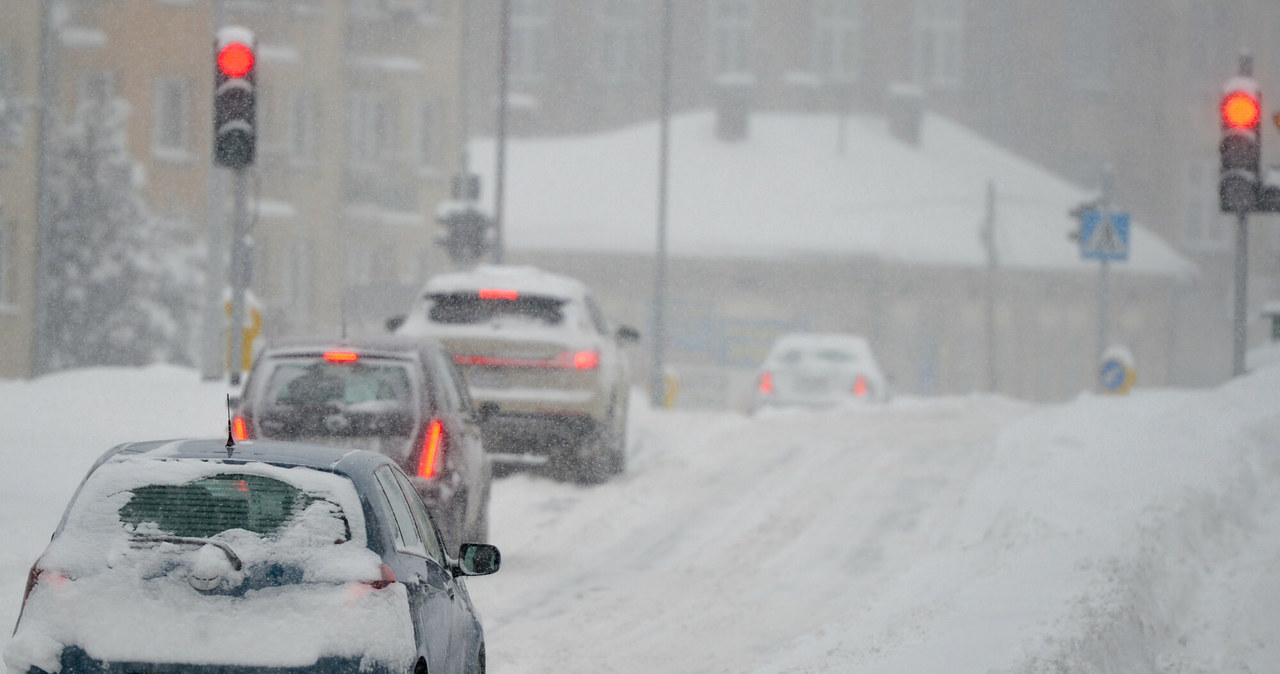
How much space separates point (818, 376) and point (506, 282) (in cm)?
1213

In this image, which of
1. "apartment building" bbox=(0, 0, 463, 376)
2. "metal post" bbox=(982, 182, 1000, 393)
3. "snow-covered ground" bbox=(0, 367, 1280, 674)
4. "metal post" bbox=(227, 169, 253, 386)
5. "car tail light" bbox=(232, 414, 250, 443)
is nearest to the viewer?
"snow-covered ground" bbox=(0, 367, 1280, 674)

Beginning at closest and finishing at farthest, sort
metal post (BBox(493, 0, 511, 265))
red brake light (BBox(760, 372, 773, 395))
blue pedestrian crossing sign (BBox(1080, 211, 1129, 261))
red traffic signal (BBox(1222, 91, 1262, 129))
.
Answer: red traffic signal (BBox(1222, 91, 1262, 129)) < red brake light (BBox(760, 372, 773, 395)) < blue pedestrian crossing sign (BBox(1080, 211, 1129, 261)) < metal post (BBox(493, 0, 511, 265))

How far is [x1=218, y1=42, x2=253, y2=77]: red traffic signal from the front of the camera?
14.0 metres

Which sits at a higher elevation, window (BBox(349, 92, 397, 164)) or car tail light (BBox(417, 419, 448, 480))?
window (BBox(349, 92, 397, 164))

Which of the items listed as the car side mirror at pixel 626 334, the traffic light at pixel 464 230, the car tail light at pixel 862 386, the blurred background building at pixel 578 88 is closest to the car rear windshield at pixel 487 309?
the car side mirror at pixel 626 334

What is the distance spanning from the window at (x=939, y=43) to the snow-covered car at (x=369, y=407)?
187ft

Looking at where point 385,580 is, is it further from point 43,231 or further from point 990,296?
point 990,296

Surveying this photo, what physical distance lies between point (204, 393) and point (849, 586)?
7.66 m

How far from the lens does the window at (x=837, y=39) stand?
6681 cm

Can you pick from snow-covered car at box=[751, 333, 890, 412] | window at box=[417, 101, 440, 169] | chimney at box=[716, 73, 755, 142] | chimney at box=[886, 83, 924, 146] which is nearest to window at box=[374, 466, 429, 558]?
snow-covered car at box=[751, 333, 890, 412]

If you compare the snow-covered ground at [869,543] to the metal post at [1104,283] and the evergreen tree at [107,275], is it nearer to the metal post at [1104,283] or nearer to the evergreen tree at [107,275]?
the metal post at [1104,283]

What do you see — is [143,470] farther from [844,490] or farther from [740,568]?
[844,490]

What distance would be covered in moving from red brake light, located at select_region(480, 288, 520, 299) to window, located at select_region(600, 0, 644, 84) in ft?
174

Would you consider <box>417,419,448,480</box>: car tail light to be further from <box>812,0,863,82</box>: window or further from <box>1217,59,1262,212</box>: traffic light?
<box>812,0,863,82</box>: window
